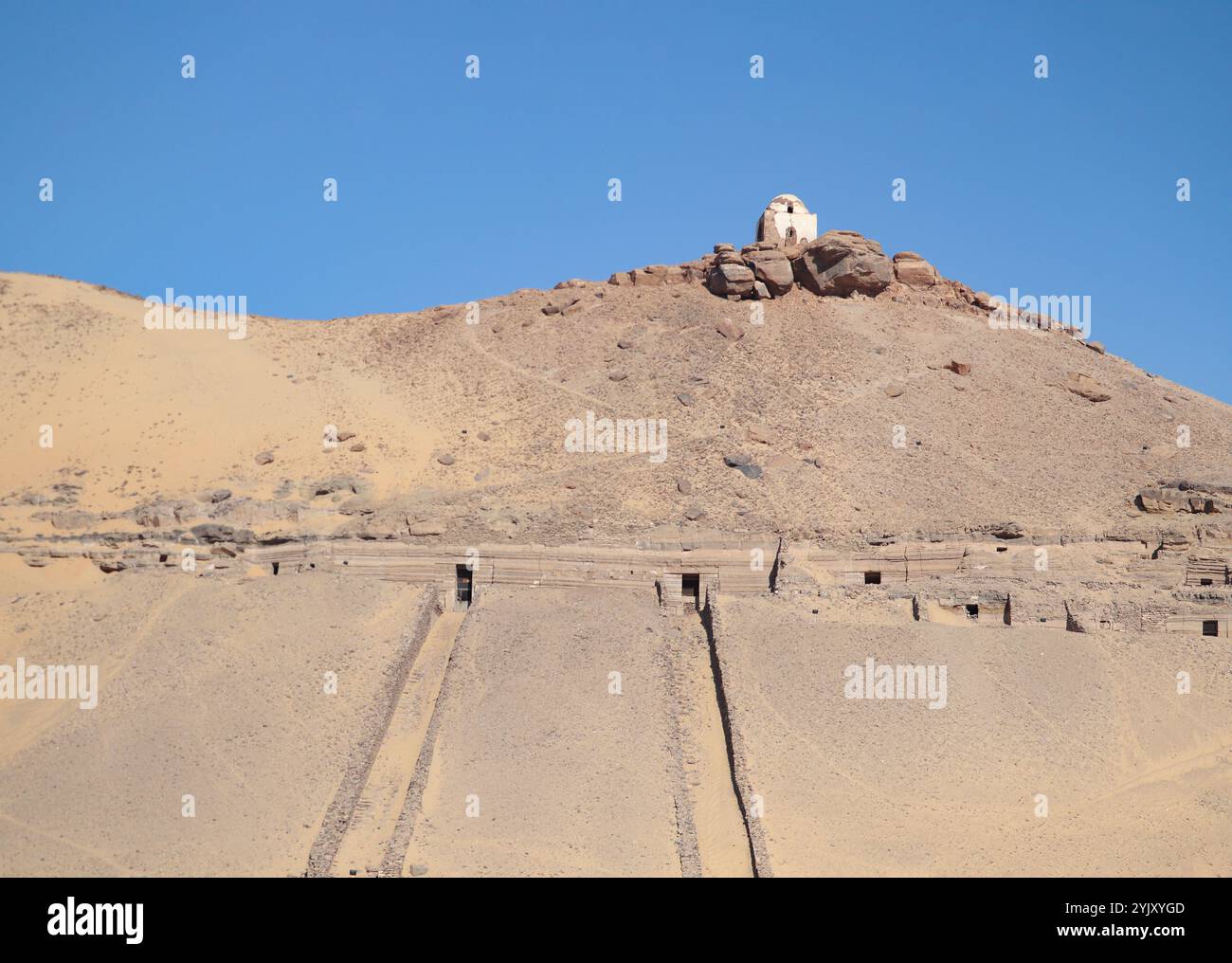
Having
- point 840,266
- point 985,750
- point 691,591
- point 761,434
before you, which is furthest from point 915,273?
point 985,750

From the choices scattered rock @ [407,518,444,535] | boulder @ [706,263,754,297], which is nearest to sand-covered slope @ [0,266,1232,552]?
scattered rock @ [407,518,444,535]

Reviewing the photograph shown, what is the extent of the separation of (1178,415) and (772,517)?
41.5 ft

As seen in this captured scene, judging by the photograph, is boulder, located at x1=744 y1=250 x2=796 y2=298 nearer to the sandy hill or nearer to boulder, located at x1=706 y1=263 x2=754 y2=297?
boulder, located at x1=706 y1=263 x2=754 y2=297

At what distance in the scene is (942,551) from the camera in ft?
105

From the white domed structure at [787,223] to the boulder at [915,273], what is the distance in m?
2.58

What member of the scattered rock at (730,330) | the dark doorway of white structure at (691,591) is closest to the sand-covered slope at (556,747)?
the dark doorway of white structure at (691,591)

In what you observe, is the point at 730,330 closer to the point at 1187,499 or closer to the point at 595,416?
the point at 595,416

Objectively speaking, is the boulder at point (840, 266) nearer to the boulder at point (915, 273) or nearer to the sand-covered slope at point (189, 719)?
the boulder at point (915, 273)

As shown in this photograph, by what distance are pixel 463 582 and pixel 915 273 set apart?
728 inches

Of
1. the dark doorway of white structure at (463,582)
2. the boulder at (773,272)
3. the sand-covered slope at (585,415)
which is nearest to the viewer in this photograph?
the dark doorway of white structure at (463,582)

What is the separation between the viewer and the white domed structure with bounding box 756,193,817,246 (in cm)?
4484

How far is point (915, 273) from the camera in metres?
44.5

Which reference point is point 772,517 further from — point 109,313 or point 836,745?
point 109,313

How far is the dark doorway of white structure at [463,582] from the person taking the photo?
31.7 meters
